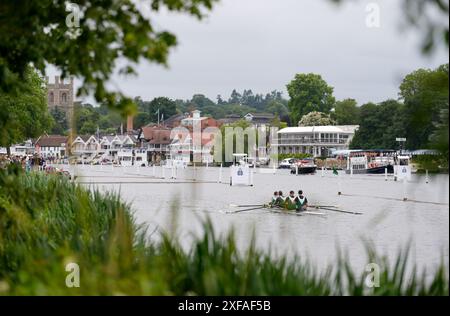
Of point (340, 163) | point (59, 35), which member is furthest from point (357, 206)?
point (340, 163)

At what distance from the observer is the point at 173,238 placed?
8234 mm

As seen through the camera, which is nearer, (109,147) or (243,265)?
(243,265)

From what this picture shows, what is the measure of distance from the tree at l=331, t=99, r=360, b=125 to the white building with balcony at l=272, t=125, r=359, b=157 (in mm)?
2092

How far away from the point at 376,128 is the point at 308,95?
5143cm

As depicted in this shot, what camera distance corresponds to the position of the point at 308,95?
169375 mm

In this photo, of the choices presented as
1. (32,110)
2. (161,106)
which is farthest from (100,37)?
(161,106)

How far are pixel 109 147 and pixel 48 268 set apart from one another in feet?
481

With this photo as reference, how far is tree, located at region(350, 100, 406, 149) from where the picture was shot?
109194mm

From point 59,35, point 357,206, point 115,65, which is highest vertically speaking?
point 59,35

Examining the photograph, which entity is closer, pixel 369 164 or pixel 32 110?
pixel 32 110

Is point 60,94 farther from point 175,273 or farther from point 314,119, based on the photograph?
point 175,273

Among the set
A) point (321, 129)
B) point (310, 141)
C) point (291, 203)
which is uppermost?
point (321, 129)
